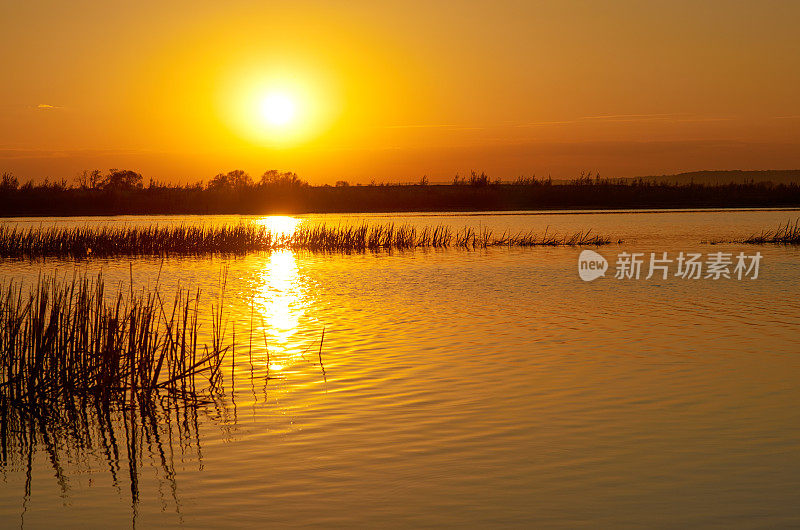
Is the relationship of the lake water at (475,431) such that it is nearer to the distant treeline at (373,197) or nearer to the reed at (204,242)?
the reed at (204,242)

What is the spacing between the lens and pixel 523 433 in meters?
8.82

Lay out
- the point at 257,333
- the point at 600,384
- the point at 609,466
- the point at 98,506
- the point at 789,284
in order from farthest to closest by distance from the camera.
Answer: the point at 789,284
the point at 257,333
the point at 600,384
the point at 609,466
the point at 98,506

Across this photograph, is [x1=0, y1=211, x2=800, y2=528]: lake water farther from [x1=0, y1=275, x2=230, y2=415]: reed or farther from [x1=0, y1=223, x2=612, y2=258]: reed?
[x1=0, y1=223, x2=612, y2=258]: reed

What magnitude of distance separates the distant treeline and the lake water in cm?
4854

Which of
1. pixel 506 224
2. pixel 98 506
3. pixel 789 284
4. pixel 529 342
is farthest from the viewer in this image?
pixel 506 224

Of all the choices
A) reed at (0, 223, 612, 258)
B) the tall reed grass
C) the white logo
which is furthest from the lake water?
reed at (0, 223, 612, 258)

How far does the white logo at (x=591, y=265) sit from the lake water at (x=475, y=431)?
22.0ft

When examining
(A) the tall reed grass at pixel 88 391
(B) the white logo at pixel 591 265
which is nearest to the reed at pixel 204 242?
(B) the white logo at pixel 591 265

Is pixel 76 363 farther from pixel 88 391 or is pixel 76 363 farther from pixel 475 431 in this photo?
pixel 475 431

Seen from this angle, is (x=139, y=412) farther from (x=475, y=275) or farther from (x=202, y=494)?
(x=475, y=275)

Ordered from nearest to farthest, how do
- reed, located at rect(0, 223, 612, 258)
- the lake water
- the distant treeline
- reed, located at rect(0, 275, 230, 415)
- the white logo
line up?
the lake water
reed, located at rect(0, 275, 230, 415)
the white logo
reed, located at rect(0, 223, 612, 258)
the distant treeline

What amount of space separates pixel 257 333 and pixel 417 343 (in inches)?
119

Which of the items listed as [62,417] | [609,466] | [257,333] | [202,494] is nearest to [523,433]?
[609,466]

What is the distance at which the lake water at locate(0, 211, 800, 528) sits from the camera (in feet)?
22.4
